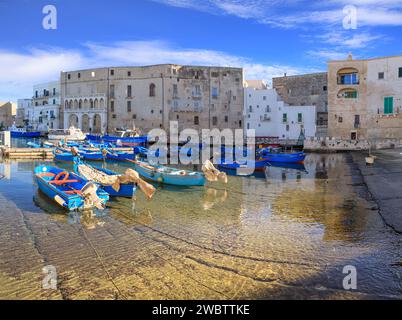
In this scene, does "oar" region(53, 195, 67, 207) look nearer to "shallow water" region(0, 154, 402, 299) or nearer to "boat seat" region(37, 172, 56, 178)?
"shallow water" region(0, 154, 402, 299)

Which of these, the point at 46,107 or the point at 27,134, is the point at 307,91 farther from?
the point at 27,134

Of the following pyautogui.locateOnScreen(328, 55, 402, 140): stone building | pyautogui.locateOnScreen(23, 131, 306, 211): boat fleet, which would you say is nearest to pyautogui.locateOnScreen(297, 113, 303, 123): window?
pyautogui.locateOnScreen(328, 55, 402, 140): stone building

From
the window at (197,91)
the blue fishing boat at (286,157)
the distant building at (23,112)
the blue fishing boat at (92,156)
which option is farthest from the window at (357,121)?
the distant building at (23,112)

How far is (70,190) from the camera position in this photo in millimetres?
14992

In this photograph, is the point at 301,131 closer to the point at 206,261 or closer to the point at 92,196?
the point at 92,196

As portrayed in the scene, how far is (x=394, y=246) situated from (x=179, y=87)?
45103mm

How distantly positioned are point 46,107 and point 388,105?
52.6 meters

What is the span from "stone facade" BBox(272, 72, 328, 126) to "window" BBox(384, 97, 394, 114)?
419 inches

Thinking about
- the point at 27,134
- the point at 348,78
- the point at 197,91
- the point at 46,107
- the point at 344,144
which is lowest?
the point at 344,144

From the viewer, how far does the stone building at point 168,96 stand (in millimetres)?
52000

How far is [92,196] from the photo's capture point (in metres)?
13.0

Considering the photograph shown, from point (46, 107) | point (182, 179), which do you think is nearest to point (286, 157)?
point (182, 179)

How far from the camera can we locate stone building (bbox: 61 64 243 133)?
52.0 meters

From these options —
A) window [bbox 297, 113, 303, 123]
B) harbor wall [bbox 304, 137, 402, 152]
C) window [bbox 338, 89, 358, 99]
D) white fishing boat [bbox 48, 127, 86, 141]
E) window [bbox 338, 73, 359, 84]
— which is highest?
window [bbox 338, 73, 359, 84]
